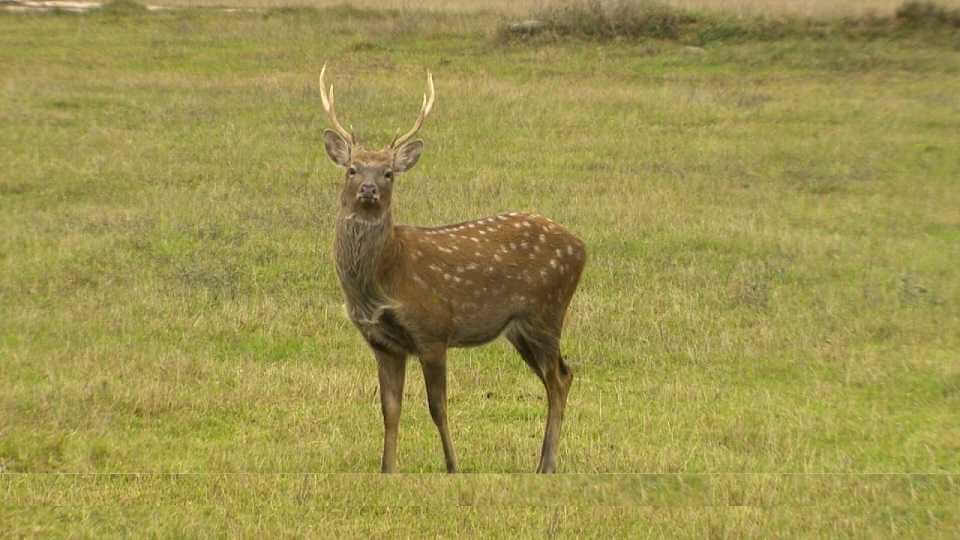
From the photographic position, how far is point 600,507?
7.05 metres

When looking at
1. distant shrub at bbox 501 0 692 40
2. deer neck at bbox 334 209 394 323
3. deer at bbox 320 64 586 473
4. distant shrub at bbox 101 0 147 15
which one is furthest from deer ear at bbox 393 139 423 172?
distant shrub at bbox 101 0 147 15

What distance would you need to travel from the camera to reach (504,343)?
459 inches

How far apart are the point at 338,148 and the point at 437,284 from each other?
93 centimetres

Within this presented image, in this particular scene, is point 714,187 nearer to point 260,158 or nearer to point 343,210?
point 260,158

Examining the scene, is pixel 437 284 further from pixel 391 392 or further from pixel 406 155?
pixel 406 155

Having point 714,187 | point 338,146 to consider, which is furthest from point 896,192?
point 338,146

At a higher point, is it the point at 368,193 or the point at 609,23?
the point at 368,193

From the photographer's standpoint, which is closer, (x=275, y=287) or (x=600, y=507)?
(x=600, y=507)

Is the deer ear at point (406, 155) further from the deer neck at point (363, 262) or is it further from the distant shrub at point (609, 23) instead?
the distant shrub at point (609, 23)

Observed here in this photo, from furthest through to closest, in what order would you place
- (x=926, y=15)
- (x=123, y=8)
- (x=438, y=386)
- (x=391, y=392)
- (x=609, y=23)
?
(x=123, y=8) < (x=926, y=15) < (x=609, y=23) < (x=391, y=392) < (x=438, y=386)

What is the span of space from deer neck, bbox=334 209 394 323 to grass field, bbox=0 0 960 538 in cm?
86

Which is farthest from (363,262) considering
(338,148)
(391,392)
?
(338,148)

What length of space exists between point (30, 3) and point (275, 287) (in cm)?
2381

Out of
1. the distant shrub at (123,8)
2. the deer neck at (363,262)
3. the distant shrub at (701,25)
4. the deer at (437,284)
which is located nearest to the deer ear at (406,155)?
the deer at (437,284)
